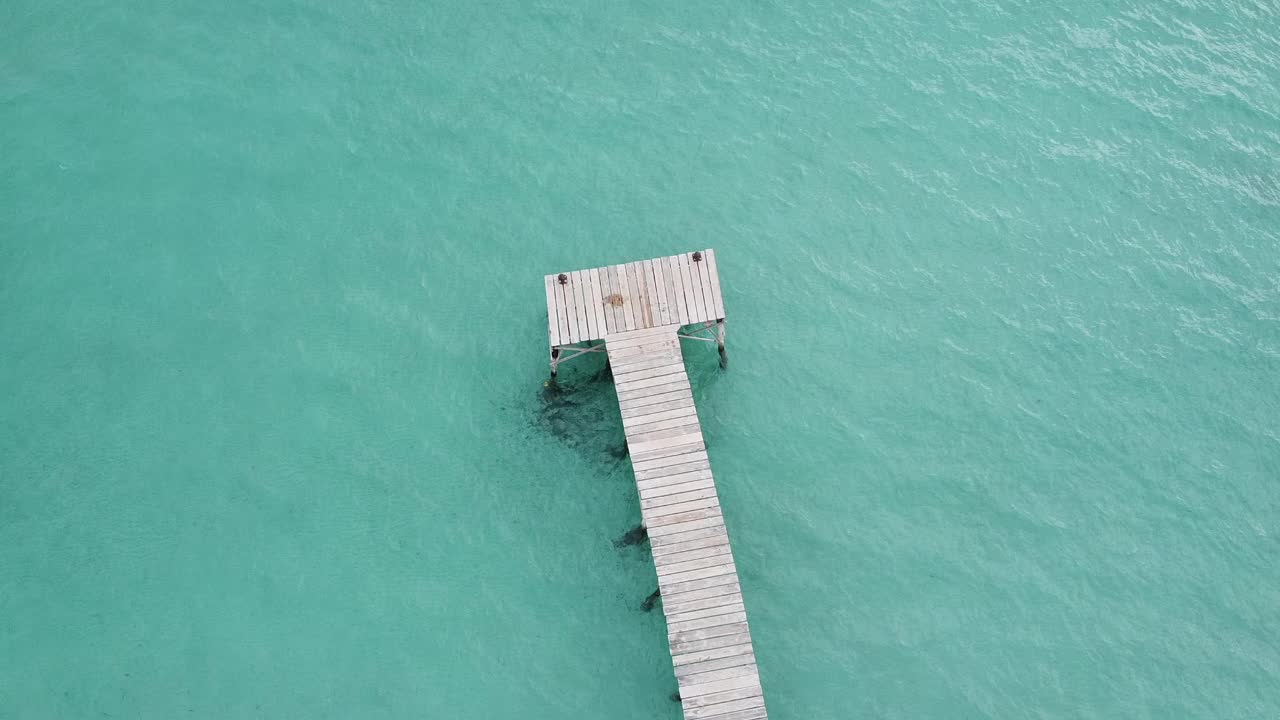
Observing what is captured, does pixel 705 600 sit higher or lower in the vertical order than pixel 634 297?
lower

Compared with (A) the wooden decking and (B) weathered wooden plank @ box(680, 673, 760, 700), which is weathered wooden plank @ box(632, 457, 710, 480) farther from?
(B) weathered wooden plank @ box(680, 673, 760, 700)

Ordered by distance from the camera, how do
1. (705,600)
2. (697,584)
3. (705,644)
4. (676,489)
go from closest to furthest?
1. (705,644)
2. (705,600)
3. (697,584)
4. (676,489)

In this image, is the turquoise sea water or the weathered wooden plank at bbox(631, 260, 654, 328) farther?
the weathered wooden plank at bbox(631, 260, 654, 328)

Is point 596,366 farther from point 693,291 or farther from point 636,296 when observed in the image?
point 693,291

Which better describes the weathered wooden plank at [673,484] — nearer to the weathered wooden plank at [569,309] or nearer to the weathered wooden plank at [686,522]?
the weathered wooden plank at [686,522]

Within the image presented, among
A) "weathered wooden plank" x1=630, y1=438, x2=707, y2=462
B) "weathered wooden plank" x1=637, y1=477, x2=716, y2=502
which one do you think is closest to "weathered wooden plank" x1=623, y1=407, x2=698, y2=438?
"weathered wooden plank" x1=630, y1=438, x2=707, y2=462

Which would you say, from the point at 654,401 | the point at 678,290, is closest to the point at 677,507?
the point at 654,401
